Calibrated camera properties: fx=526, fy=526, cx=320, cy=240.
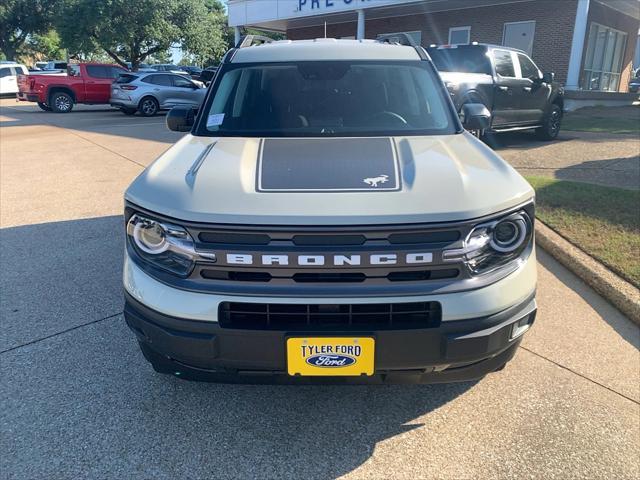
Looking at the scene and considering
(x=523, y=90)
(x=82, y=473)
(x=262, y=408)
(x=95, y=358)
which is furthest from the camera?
(x=523, y=90)

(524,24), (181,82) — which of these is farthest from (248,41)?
(524,24)

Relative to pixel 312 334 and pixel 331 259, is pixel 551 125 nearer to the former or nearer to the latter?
pixel 331 259

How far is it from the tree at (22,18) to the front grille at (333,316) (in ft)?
152

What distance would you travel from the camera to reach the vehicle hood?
7.08 feet

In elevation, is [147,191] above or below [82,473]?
above

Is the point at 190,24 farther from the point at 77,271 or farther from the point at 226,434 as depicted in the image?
the point at 226,434

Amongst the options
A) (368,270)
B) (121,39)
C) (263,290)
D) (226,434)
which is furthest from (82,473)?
(121,39)

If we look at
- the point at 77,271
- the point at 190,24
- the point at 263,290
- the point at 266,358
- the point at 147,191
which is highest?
the point at 190,24

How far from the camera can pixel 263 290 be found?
6.91 feet

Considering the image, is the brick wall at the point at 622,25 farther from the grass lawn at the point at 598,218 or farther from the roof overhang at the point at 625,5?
the grass lawn at the point at 598,218

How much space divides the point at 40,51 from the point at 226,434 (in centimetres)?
6406

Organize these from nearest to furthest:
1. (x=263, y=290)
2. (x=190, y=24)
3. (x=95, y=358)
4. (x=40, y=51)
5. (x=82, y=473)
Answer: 1. (x=263, y=290)
2. (x=82, y=473)
3. (x=95, y=358)
4. (x=190, y=24)
5. (x=40, y=51)

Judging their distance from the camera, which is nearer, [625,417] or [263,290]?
[263,290]

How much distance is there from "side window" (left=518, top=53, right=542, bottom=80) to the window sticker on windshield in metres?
8.62
